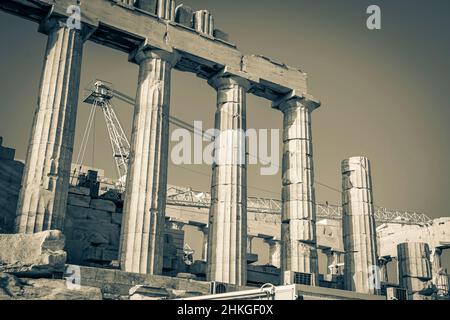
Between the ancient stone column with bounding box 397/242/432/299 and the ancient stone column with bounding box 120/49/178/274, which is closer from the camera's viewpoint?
the ancient stone column with bounding box 120/49/178/274

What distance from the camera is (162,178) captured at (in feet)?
79.5

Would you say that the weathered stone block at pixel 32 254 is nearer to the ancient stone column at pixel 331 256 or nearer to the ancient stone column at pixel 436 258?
the ancient stone column at pixel 331 256

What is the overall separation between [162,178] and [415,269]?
55.0ft

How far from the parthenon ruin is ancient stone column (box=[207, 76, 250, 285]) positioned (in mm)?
53

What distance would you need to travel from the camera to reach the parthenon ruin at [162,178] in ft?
70.7

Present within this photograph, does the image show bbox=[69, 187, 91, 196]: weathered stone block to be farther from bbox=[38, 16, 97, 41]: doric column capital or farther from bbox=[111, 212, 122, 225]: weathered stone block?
bbox=[38, 16, 97, 41]: doric column capital

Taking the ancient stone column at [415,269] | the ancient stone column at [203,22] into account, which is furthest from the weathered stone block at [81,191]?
the ancient stone column at [415,269]

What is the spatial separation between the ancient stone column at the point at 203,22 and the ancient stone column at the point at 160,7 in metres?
1.66

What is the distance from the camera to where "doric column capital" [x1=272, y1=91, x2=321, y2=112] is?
102 feet

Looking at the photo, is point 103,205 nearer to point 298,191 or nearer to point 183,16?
point 298,191

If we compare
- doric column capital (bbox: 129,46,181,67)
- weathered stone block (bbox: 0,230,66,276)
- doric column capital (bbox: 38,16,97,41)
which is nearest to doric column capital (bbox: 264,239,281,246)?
doric column capital (bbox: 129,46,181,67)
